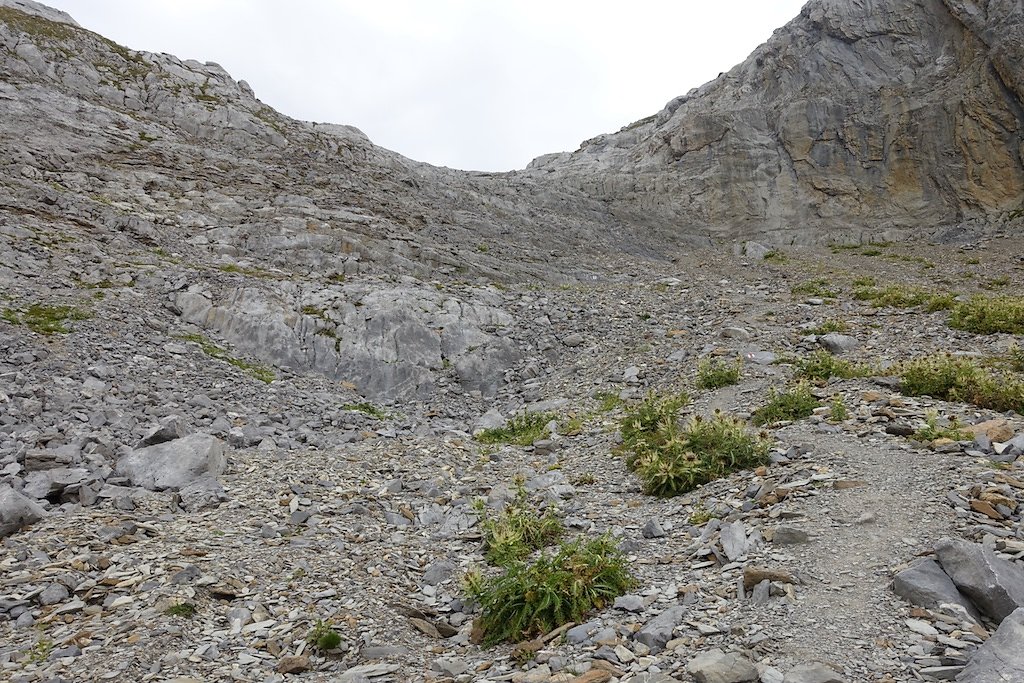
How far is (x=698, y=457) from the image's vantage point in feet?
38.3

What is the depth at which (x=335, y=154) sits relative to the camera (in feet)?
134

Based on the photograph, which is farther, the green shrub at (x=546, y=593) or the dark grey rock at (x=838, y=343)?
the dark grey rock at (x=838, y=343)

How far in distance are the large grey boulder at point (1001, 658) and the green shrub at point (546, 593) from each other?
151 inches

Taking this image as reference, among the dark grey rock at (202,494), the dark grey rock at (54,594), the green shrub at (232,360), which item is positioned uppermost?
the green shrub at (232,360)

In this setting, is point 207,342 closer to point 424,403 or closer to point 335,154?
point 424,403

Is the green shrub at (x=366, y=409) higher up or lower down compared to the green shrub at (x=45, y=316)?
lower down

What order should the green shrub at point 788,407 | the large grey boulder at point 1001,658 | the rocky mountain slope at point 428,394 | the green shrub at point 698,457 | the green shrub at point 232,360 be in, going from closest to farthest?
the large grey boulder at point 1001,658, the rocky mountain slope at point 428,394, the green shrub at point 698,457, the green shrub at point 788,407, the green shrub at point 232,360

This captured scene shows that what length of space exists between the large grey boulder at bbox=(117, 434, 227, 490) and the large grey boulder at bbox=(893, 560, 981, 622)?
12305 mm

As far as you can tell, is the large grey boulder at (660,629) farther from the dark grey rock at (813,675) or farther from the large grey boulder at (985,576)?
the large grey boulder at (985,576)

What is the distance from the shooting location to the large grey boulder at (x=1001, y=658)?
16.1ft

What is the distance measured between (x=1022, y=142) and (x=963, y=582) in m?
49.6

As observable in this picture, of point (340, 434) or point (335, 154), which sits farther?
point (335, 154)

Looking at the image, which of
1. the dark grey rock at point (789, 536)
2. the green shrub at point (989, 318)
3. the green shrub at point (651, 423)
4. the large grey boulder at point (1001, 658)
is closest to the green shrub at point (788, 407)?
the green shrub at point (651, 423)

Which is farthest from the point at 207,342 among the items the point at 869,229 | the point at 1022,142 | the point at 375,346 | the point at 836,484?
the point at 1022,142
